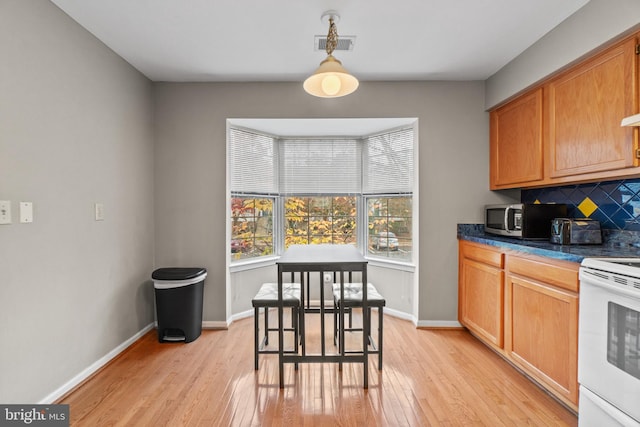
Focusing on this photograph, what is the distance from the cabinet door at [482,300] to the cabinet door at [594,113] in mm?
938

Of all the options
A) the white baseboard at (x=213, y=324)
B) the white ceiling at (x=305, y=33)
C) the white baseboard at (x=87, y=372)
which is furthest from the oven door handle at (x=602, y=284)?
the white baseboard at (x=87, y=372)

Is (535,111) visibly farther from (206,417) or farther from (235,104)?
(206,417)

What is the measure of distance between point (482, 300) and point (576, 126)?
153cm

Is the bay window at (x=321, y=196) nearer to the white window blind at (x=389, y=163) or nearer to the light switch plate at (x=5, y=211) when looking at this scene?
the white window blind at (x=389, y=163)

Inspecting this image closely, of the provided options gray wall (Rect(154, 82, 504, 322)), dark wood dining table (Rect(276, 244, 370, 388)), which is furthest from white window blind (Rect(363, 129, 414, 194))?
dark wood dining table (Rect(276, 244, 370, 388))

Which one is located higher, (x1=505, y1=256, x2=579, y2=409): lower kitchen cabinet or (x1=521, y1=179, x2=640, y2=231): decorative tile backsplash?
(x1=521, y1=179, x2=640, y2=231): decorative tile backsplash

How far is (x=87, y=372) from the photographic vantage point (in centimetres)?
228

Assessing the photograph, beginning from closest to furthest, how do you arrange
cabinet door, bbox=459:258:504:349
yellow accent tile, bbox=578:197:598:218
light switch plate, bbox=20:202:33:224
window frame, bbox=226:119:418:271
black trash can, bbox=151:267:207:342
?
light switch plate, bbox=20:202:33:224
yellow accent tile, bbox=578:197:598:218
cabinet door, bbox=459:258:504:349
black trash can, bbox=151:267:207:342
window frame, bbox=226:119:418:271

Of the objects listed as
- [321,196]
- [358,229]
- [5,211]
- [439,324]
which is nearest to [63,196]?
[5,211]

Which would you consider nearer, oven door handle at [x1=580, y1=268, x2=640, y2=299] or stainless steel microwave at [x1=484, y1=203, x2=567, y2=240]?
oven door handle at [x1=580, y1=268, x2=640, y2=299]

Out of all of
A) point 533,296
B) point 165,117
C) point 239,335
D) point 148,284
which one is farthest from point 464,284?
point 165,117

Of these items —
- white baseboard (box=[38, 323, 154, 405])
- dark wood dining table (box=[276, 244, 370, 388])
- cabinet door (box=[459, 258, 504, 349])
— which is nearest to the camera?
white baseboard (box=[38, 323, 154, 405])

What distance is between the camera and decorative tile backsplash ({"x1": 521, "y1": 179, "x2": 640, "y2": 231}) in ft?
7.07

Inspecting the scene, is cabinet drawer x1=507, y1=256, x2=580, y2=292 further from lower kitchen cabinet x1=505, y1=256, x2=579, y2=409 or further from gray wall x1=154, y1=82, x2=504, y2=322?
gray wall x1=154, y1=82, x2=504, y2=322
